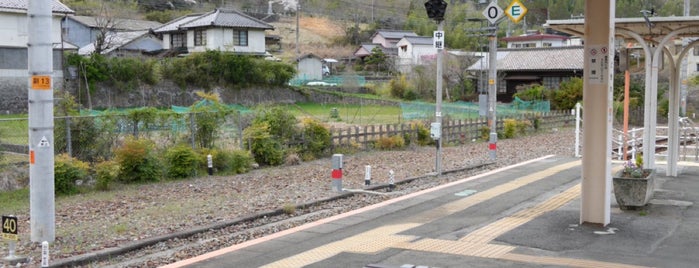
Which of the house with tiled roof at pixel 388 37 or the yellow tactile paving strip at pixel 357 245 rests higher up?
the house with tiled roof at pixel 388 37

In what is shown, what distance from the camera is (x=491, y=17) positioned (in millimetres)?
21312

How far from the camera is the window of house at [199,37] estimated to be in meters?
55.1

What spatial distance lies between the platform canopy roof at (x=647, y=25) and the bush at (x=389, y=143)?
35.8 feet

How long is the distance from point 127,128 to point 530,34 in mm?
68069

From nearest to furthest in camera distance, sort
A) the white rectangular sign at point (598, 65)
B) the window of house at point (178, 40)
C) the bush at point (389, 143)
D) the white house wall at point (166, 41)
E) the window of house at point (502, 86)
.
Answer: the white rectangular sign at point (598, 65), the bush at point (389, 143), the window of house at point (502, 86), the window of house at point (178, 40), the white house wall at point (166, 41)

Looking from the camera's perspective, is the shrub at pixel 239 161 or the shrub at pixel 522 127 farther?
the shrub at pixel 522 127

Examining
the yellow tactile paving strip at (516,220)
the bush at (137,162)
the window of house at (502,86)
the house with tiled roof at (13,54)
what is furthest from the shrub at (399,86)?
the yellow tactile paving strip at (516,220)

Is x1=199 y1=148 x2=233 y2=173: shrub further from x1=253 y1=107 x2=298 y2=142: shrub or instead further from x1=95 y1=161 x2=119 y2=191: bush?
x1=95 y1=161 x2=119 y2=191: bush

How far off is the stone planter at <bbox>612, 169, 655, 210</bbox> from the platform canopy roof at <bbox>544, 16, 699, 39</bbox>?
9.30 ft

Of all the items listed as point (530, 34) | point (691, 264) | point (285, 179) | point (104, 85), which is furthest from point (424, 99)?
point (691, 264)

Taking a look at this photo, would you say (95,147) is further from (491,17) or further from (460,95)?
(460,95)

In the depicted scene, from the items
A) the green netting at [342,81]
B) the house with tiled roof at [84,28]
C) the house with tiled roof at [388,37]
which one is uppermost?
the house with tiled roof at [388,37]

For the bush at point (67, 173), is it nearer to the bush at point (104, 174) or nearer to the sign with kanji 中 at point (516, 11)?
the bush at point (104, 174)

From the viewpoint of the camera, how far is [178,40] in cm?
5847
